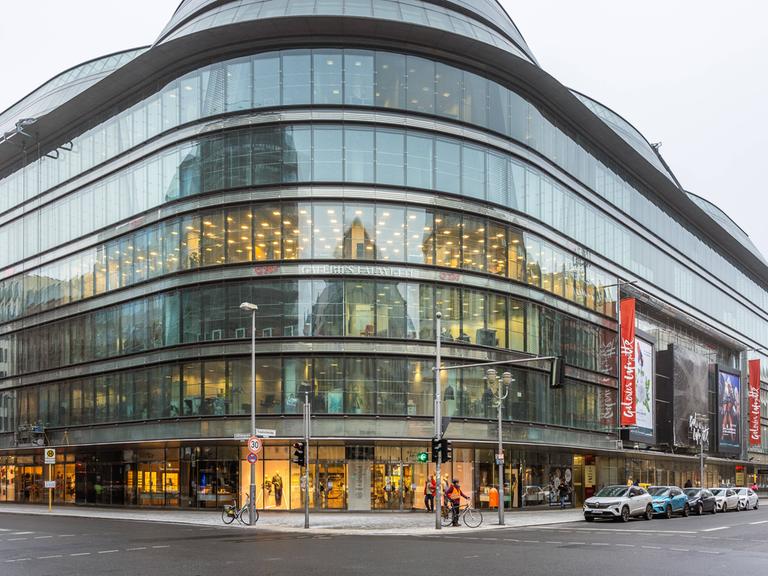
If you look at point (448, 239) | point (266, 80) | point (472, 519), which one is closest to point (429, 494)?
point (472, 519)

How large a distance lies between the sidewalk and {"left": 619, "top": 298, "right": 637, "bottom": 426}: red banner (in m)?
14.5

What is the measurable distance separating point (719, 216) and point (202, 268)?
68.3 m

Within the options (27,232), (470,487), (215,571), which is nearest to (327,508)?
(470,487)

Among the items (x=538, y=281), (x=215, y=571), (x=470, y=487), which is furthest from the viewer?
(x=538, y=281)

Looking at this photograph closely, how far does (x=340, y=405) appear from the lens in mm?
44469

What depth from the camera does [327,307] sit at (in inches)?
1775

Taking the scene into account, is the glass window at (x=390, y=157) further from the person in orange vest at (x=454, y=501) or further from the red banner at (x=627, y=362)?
the red banner at (x=627, y=362)

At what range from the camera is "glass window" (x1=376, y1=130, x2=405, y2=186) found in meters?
46.6

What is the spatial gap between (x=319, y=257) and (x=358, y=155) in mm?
6082

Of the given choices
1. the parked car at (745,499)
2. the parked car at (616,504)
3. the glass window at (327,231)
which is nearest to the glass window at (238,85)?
the glass window at (327,231)

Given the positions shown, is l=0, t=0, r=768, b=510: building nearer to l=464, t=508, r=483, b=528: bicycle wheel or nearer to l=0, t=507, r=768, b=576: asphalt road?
l=464, t=508, r=483, b=528: bicycle wheel

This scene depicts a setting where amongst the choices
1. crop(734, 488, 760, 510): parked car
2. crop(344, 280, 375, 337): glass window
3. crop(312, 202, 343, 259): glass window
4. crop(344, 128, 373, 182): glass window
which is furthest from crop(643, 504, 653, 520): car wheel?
crop(344, 128, 373, 182): glass window

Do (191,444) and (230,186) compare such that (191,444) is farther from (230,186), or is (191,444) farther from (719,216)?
(719,216)

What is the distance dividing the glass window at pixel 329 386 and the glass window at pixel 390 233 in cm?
624
